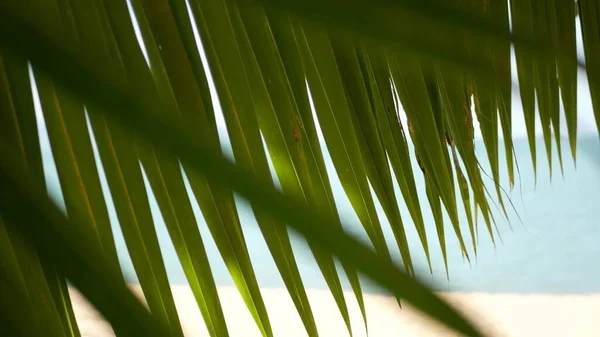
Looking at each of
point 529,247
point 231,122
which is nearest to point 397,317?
point 529,247

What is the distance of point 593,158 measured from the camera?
0.12 m

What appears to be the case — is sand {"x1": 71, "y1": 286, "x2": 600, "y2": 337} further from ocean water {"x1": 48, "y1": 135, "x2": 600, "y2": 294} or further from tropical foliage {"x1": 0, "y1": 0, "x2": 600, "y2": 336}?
tropical foliage {"x1": 0, "y1": 0, "x2": 600, "y2": 336}

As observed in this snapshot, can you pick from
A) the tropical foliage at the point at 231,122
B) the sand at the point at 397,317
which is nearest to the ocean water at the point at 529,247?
the sand at the point at 397,317

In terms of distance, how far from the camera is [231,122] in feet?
1.00

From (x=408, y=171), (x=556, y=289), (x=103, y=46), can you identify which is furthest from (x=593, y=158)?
(x=556, y=289)

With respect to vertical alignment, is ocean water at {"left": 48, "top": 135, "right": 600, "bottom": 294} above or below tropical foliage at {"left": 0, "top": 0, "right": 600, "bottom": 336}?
above

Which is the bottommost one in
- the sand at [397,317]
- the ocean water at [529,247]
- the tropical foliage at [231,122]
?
the tropical foliage at [231,122]

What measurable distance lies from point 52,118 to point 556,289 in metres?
3.56

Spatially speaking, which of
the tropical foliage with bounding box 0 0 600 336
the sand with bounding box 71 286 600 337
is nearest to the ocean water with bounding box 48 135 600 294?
the sand with bounding box 71 286 600 337

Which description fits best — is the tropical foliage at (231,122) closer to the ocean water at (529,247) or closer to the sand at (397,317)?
the sand at (397,317)

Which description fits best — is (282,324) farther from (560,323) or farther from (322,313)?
(560,323)

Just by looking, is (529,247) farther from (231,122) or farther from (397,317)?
(231,122)

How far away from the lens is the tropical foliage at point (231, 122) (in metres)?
0.08

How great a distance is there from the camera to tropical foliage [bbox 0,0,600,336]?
0.08 m
